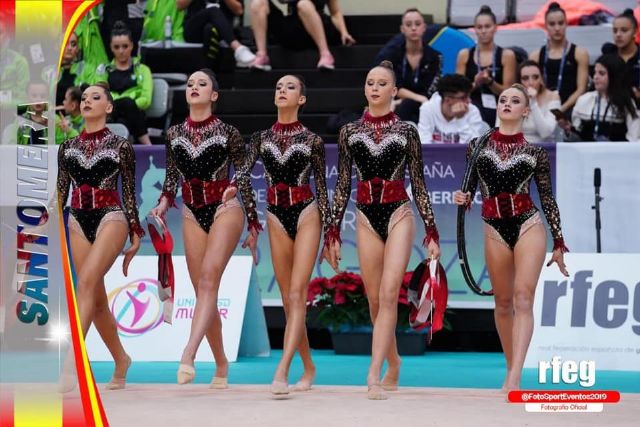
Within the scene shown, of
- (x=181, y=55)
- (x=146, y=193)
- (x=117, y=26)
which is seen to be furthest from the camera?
(x=181, y=55)

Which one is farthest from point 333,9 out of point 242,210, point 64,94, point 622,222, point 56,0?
point 56,0

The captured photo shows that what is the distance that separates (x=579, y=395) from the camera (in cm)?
686

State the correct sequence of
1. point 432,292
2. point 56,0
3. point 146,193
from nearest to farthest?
point 56,0 → point 432,292 → point 146,193

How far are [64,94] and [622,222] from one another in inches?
212

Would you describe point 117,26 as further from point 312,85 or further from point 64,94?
point 312,85

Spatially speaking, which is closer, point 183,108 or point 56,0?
point 56,0

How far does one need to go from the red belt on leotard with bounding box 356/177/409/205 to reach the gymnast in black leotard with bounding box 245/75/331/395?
0.26 metres

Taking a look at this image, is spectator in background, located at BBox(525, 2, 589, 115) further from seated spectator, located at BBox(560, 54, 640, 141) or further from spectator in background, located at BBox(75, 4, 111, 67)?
spectator in background, located at BBox(75, 4, 111, 67)

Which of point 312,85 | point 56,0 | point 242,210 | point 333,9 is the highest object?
point 333,9

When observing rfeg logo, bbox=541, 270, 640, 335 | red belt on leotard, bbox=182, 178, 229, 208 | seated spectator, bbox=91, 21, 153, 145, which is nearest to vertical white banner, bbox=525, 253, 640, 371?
rfeg logo, bbox=541, 270, 640, 335

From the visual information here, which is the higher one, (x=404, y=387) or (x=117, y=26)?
(x=117, y=26)

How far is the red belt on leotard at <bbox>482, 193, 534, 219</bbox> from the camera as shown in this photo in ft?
24.6

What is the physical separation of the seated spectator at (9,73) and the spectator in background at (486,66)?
6236 millimetres

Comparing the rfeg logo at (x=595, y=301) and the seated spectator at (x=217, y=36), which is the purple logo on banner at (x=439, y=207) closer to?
the rfeg logo at (x=595, y=301)
